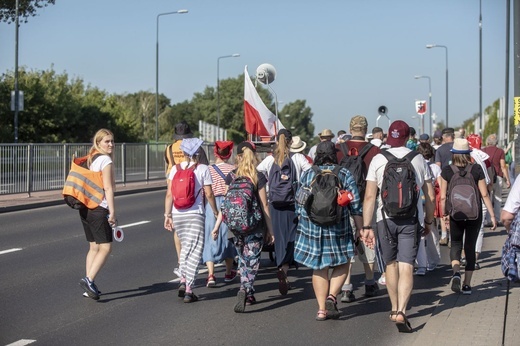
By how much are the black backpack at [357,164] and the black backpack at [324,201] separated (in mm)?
1365

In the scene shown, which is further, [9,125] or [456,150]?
[9,125]

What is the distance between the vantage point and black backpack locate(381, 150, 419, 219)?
7.26 meters

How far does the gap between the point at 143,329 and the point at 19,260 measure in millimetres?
4957

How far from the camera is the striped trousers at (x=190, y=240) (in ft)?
28.9

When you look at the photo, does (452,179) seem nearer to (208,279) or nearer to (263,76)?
(208,279)

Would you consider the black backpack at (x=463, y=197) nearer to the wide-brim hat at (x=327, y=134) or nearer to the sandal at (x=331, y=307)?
the sandal at (x=331, y=307)

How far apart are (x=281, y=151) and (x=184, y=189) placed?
137 cm

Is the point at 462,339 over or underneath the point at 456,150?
underneath

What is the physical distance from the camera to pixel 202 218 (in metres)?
8.89

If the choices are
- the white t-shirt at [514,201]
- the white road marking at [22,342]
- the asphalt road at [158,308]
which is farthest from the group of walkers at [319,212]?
the white road marking at [22,342]

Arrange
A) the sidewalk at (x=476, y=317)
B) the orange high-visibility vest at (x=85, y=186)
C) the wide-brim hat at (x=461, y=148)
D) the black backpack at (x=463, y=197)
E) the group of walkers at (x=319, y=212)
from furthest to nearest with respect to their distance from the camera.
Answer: the wide-brim hat at (x=461, y=148)
the black backpack at (x=463, y=197)
the orange high-visibility vest at (x=85, y=186)
the group of walkers at (x=319, y=212)
the sidewalk at (x=476, y=317)

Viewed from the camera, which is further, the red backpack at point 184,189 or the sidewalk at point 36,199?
the sidewalk at point 36,199

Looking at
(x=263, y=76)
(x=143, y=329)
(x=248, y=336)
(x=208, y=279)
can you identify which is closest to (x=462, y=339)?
(x=248, y=336)

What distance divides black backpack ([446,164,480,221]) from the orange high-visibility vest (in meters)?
3.78
